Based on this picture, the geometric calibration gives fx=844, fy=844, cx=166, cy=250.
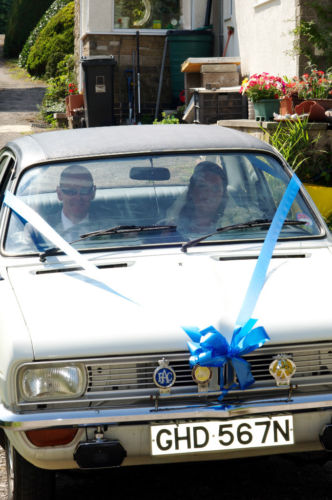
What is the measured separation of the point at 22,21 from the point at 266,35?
72.6ft

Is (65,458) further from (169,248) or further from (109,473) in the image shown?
(169,248)

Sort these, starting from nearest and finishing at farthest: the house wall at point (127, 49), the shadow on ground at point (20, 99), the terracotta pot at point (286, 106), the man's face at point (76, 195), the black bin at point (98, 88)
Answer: the man's face at point (76, 195), the terracotta pot at point (286, 106), the black bin at point (98, 88), the house wall at point (127, 49), the shadow on ground at point (20, 99)

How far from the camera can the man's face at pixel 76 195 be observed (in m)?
4.32

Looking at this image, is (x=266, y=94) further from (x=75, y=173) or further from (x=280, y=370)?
(x=280, y=370)

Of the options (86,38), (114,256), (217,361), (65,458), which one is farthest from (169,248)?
(86,38)

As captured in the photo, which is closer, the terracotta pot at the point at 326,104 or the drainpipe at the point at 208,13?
the terracotta pot at the point at 326,104

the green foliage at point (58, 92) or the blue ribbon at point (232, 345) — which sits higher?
the green foliage at point (58, 92)

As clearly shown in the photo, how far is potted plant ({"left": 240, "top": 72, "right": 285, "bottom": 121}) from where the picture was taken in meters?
11.0

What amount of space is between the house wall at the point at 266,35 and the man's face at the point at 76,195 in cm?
894

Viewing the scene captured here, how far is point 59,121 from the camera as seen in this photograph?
69.7ft

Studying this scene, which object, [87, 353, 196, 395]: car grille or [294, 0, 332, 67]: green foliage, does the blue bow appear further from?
[294, 0, 332, 67]: green foliage

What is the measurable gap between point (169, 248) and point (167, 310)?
Answer: 0.72 metres

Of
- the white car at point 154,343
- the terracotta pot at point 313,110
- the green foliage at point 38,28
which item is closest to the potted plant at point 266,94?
the terracotta pot at point 313,110

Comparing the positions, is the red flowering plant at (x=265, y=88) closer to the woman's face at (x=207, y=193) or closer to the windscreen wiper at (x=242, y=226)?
the woman's face at (x=207, y=193)
